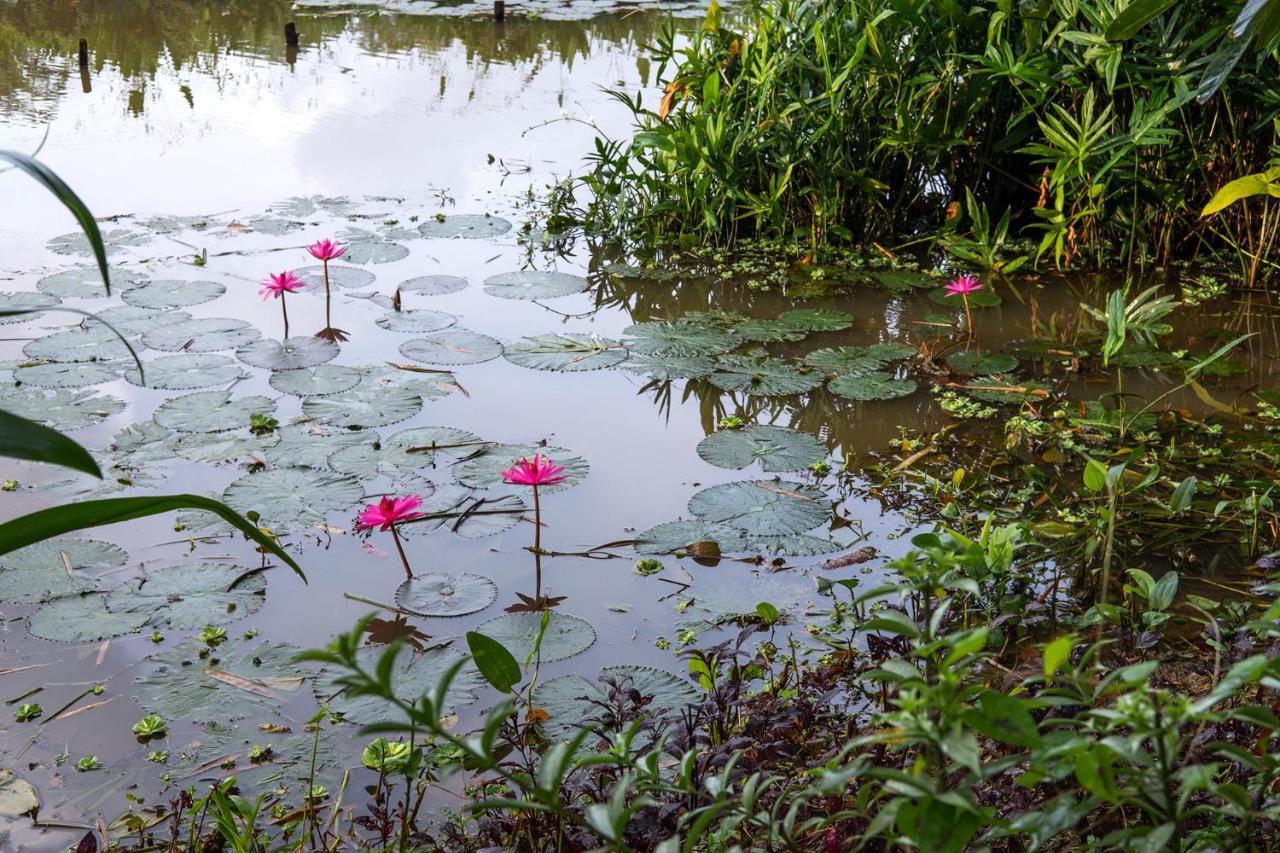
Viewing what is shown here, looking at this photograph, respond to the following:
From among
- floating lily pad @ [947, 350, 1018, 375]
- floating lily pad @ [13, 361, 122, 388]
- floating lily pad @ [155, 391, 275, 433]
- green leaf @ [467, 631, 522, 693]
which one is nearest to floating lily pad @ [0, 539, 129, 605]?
floating lily pad @ [155, 391, 275, 433]

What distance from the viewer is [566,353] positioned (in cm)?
310

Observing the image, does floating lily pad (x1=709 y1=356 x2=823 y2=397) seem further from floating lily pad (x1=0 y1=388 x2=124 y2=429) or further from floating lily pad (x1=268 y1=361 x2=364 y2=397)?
floating lily pad (x1=0 y1=388 x2=124 y2=429)

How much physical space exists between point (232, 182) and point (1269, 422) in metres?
3.83

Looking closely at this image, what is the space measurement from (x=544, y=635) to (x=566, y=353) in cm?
127

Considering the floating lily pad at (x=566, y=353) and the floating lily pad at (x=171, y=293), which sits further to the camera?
the floating lily pad at (x=171, y=293)

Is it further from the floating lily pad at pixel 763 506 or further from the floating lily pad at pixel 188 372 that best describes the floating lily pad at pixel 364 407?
the floating lily pad at pixel 763 506

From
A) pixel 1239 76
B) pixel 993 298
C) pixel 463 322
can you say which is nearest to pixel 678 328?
pixel 463 322

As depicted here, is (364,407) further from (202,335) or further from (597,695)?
(597,695)

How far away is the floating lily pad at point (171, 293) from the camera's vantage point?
333 cm

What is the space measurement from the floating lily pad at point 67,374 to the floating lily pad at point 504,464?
105 centimetres

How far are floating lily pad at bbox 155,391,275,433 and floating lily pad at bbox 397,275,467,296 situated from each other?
849 mm

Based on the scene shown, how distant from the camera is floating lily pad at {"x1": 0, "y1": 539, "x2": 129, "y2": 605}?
203cm

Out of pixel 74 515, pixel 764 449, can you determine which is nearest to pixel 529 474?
pixel 764 449

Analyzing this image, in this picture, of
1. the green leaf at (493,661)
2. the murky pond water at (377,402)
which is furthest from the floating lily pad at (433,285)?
the green leaf at (493,661)
